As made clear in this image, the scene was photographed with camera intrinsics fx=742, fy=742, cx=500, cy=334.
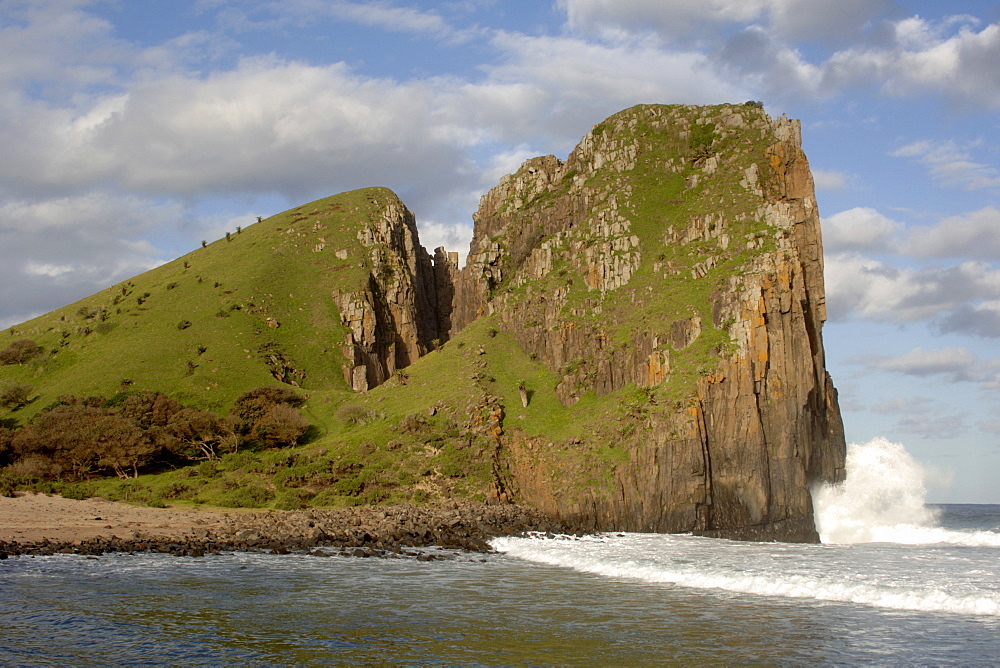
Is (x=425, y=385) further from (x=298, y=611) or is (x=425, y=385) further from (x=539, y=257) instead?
(x=298, y=611)

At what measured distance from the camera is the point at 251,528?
50812mm

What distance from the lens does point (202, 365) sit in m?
88.1

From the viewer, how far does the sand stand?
46.0m

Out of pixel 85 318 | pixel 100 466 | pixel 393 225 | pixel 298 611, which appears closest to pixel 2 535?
pixel 100 466

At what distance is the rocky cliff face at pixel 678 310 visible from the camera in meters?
58.4

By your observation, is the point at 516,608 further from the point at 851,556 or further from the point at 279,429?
the point at 279,429

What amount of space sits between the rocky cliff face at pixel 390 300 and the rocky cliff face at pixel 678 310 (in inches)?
661

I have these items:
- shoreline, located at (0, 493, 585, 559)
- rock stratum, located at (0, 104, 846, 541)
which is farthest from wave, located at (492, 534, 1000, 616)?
rock stratum, located at (0, 104, 846, 541)

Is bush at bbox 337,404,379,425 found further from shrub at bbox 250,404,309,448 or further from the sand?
the sand

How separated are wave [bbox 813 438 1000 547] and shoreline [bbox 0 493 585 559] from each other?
23.4 metres

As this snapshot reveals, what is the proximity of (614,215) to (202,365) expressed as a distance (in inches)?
2018

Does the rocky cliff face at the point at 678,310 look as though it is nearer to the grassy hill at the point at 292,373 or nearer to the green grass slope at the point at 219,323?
the grassy hill at the point at 292,373

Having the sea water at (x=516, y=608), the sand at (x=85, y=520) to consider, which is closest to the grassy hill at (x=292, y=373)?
the sand at (x=85, y=520)

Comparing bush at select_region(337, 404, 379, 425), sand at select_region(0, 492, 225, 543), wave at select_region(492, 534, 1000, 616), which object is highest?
bush at select_region(337, 404, 379, 425)
